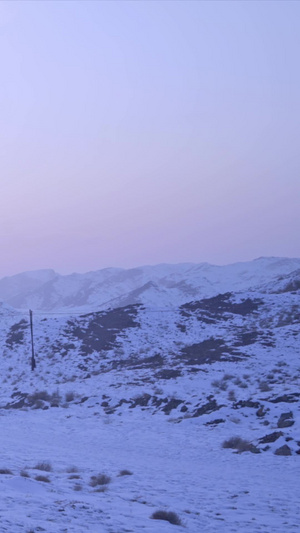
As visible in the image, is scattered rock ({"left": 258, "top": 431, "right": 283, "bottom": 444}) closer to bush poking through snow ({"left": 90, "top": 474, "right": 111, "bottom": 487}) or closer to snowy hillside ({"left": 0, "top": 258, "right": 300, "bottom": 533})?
snowy hillside ({"left": 0, "top": 258, "right": 300, "bottom": 533})

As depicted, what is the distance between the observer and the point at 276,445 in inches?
607

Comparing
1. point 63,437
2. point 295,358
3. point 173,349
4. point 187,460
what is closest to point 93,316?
point 173,349

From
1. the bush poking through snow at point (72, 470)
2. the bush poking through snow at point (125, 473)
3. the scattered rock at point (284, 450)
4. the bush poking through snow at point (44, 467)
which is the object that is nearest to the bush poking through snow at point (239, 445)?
the scattered rock at point (284, 450)

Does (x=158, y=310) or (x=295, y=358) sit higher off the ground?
(x=158, y=310)

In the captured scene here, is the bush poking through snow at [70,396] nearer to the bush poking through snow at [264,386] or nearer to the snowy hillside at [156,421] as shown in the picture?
the snowy hillside at [156,421]

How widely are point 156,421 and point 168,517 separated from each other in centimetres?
1250

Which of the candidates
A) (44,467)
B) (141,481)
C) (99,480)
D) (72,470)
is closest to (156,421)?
(72,470)

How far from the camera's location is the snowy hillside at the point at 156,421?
30.9 feet

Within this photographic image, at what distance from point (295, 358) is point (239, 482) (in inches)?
796

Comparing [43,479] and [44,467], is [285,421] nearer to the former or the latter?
[44,467]

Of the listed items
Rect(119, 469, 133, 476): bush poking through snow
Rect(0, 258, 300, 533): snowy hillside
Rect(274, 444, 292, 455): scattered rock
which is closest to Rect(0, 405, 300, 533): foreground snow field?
Rect(0, 258, 300, 533): snowy hillside

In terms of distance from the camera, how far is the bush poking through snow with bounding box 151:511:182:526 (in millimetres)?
8711

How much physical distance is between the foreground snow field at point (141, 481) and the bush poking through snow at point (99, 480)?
7.0 inches

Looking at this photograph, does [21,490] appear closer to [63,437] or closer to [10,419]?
[63,437]
